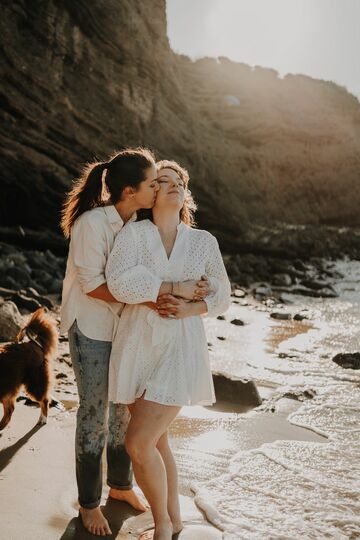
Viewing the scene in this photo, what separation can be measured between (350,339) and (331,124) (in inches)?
1476

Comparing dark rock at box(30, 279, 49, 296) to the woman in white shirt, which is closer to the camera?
the woman in white shirt

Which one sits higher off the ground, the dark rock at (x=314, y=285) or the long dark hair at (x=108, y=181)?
the long dark hair at (x=108, y=181)

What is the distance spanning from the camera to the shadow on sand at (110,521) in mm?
3227

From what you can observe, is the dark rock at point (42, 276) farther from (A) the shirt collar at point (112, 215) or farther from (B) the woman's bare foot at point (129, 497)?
(A) the shirt collar at point (112, 215)

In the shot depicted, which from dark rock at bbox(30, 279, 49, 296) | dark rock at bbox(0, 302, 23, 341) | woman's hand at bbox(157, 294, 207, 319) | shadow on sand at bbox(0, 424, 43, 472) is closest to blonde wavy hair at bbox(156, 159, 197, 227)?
woman's hand at bbox(157, 294, 207, 319)

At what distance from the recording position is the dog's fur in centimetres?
459

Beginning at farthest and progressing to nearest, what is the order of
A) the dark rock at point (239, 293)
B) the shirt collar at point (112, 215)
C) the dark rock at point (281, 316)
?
the dark rock at point (239, 293), the dark rock at point (281, 316), the shirt collar at point (112, 215)

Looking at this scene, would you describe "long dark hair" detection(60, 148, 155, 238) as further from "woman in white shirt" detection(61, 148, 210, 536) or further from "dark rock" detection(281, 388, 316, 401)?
"dark rock" detection(281, 388, 316, 401)

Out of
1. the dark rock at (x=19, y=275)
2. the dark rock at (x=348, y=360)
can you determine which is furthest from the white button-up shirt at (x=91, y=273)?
the dark rock at (x=19, y=275)

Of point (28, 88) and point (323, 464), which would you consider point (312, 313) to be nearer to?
point (323, 464)

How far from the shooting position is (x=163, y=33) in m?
24.9

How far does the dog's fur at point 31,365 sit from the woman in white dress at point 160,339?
5.51 feet

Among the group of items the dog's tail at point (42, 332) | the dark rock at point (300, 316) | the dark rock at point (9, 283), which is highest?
the dog's tail at point (42, 332)

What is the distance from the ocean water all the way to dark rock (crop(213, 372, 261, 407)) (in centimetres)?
42
